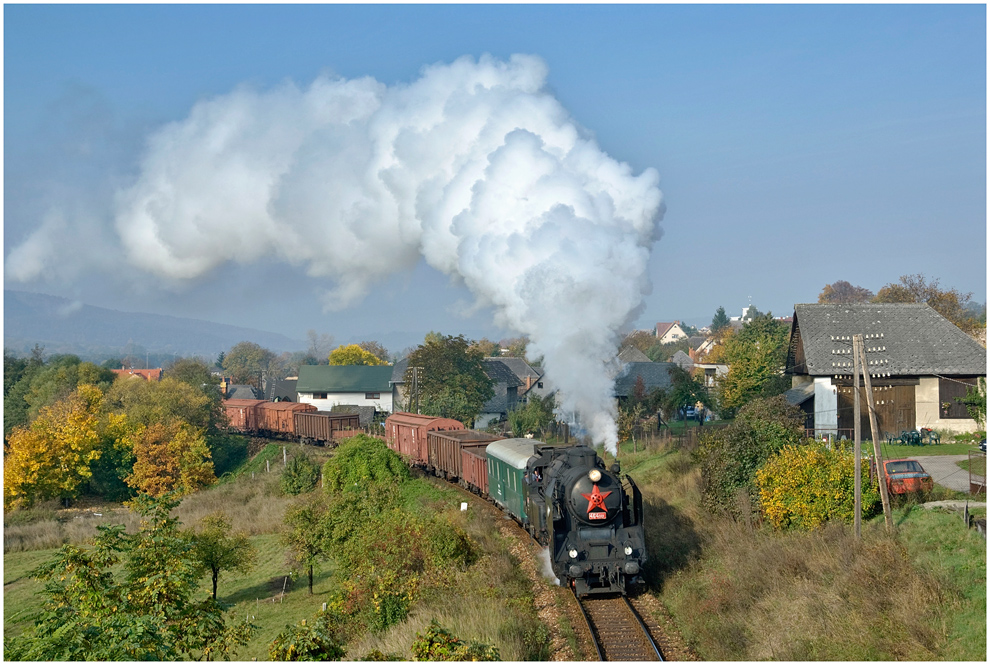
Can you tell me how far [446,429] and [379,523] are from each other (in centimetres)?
1776

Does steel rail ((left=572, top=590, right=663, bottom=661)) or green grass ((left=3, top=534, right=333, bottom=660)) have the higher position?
steel rail ((left=572, top=590, right=663, bottom=661))

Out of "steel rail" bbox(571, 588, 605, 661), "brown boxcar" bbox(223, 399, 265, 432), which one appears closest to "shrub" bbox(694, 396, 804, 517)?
"steel rail" bbox(571, 588, 605, 661)

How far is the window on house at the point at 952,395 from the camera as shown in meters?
38.3

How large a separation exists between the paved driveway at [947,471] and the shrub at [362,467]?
2117cm

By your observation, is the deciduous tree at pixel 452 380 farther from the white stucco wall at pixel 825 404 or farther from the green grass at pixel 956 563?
the green grass at pixel 956 563

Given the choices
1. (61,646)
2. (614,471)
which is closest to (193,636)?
(61,646)

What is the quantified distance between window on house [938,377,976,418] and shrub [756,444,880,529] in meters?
19.7

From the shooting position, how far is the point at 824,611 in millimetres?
15102

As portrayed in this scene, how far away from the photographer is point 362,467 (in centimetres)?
3547

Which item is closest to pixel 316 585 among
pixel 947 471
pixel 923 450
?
pixel 947 471

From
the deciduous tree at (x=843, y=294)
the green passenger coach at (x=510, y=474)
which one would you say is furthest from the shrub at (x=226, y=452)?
the deciduous tree at (x=843, y=294)

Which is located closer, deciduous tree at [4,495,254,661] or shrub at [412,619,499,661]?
shrub at [412,619,499,661]

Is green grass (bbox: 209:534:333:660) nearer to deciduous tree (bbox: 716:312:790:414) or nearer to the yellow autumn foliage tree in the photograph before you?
the yellow autumn foliage tree

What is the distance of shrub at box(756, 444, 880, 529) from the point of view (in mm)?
21078
